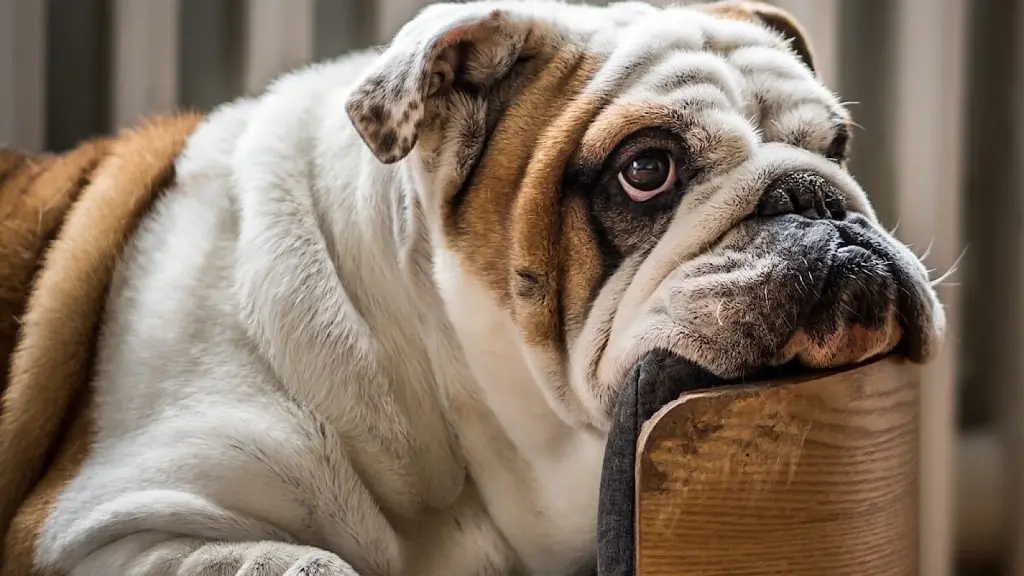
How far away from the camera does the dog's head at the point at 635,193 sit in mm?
780

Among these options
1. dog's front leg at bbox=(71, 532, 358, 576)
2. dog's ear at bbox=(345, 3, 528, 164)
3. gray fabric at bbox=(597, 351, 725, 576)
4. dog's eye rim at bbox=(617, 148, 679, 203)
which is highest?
dog's ear at bbox=(345, 3, 528, 164)

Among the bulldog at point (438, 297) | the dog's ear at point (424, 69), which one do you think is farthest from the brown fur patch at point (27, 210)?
the dog's ear at point (424, 69)

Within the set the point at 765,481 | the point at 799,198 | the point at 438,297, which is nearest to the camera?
the point at 765,481

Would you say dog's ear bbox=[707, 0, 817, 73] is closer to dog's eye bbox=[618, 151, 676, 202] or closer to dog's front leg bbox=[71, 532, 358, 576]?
dog's eye bbox=[618, 151, 676, 202]

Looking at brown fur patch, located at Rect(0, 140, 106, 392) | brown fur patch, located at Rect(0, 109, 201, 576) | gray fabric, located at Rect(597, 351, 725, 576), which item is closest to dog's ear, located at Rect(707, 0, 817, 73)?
gray fabric, located at Rect(597, 351, 725, 576)

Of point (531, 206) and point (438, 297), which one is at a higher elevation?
point (531, 206)

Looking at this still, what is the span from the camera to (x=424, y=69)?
88cm

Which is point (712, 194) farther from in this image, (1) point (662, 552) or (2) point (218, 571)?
(2) point (218, 571)

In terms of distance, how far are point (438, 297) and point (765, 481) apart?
1.26 ft

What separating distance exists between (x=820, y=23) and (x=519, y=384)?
650mm

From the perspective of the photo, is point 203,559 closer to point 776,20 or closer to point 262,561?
point 262,561

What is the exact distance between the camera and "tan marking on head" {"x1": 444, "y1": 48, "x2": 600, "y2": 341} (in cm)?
90

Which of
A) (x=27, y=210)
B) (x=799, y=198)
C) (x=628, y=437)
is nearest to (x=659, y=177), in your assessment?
(x=799, y=198)

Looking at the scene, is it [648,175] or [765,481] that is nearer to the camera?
[765,481]
